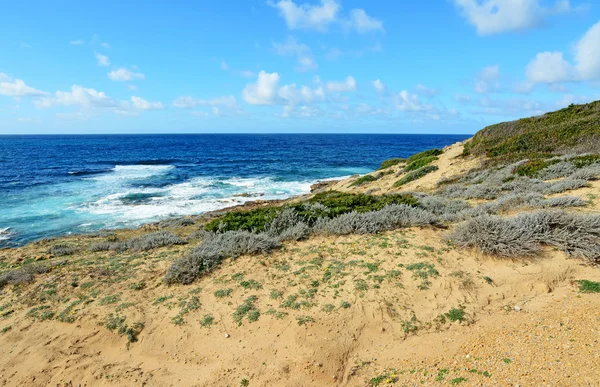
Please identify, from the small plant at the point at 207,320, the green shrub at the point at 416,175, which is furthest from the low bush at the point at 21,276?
the green shrub at the point at 416,175

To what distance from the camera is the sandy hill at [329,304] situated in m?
5.30

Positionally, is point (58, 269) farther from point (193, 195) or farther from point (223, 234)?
point (193, 195)

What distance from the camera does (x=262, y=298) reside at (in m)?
7.19

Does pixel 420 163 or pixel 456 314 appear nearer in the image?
pixel 456 314

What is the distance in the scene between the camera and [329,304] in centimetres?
677

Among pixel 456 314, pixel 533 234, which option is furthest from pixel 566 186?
pixel 456 314

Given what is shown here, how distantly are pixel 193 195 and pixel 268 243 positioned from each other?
21855 millimetres

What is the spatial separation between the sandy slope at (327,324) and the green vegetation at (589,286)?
0.16 metres

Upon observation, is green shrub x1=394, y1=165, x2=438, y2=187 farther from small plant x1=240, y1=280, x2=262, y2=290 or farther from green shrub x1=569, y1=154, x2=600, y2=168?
small plant x1=240, y1=280, x2=262, y2=290

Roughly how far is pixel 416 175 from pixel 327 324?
19.3m

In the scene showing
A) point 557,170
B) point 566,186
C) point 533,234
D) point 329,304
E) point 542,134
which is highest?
point 542,134

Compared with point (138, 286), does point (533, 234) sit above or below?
above

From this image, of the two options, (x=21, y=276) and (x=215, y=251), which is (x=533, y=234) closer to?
(x=215, y=251)

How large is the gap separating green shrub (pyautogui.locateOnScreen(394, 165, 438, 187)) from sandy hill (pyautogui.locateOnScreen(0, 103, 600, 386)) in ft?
37.4
